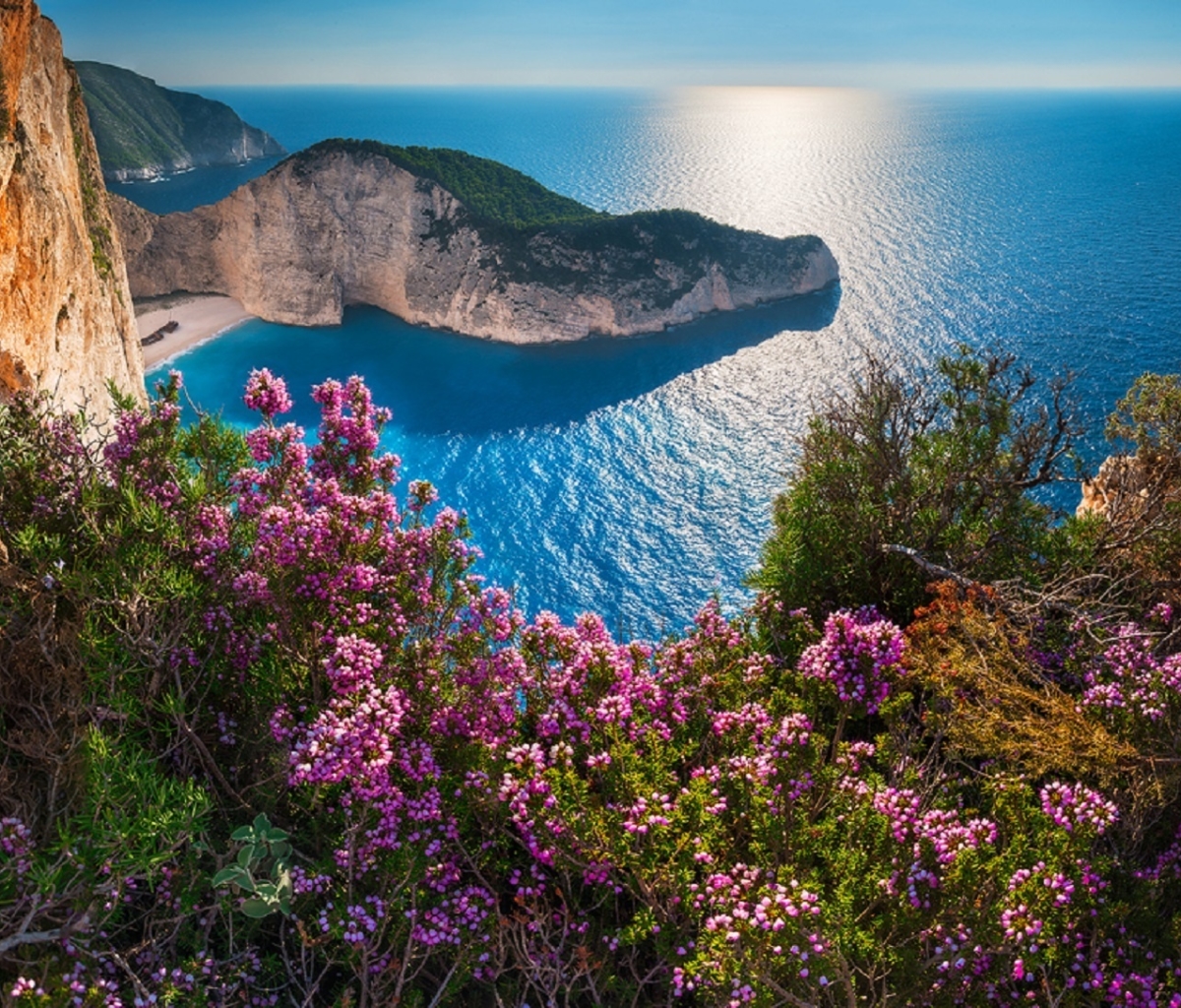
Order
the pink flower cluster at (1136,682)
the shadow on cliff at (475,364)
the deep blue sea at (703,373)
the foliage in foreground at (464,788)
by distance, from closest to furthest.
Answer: the foliage in foreground at (464,788) → the pink flower cluster at (1136,682) → the deep blue sea at (703,373) → the shadow on cliff at (475,364)

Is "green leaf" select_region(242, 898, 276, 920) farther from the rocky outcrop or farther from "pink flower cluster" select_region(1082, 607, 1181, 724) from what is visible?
the rocky outcrop

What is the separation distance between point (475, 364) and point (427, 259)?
14104mm

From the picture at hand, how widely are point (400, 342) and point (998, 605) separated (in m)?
68.8

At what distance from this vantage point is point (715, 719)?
31.4 feet

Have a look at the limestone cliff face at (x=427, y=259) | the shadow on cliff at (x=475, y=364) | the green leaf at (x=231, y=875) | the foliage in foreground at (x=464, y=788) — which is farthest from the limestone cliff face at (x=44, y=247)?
the limestone cliff face at (x=427, y=259)

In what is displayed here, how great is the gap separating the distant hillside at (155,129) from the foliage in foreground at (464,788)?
16213 cm

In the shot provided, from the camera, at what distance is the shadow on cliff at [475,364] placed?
61.4m

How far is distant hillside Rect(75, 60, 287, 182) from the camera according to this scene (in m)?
147

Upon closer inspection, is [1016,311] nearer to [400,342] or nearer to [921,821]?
[400,342]

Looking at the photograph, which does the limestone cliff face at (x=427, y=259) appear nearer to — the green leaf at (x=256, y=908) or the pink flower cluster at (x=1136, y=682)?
the pink flower cluster at (x=1136, y=682)

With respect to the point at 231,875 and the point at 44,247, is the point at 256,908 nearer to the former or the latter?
the point at 231,875

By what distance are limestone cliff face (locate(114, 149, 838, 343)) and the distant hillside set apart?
263 feet

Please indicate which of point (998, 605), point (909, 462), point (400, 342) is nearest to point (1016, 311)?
point (400, 342)

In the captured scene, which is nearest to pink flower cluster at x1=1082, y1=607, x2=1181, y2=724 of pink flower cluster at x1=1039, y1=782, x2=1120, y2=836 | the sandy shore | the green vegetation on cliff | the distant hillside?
pink flower cluster at x1=1039, y1=782, x2=1120, y2=836
